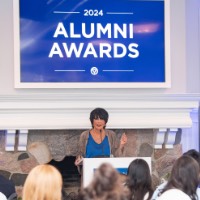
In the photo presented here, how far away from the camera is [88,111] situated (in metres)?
4.66

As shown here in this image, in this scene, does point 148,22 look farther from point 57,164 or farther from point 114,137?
point 57,164

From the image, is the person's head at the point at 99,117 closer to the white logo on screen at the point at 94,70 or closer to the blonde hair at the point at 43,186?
the white logo on screen at the point at 94,70

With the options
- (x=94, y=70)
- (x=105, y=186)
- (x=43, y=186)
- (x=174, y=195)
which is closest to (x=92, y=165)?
(x=94, y=70)

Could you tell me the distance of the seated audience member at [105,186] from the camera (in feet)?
5.64

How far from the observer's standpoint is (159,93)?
4781 mm

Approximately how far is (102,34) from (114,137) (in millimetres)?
1017

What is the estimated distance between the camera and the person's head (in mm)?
4414

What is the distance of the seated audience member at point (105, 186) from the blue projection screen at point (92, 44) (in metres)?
2.99

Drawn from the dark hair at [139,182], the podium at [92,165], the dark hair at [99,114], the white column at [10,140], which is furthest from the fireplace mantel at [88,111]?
the dark hair at [139,182]

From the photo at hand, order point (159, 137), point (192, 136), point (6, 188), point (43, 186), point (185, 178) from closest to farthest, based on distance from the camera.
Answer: point (43, 186)
point (185, 178)
point (6, 188)
point (159, 137)
point (192, 136)

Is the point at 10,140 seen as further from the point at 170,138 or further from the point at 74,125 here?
the point at 170,138

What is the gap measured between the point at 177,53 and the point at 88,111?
3.54 feet

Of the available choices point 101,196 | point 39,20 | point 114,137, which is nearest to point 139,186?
point 101,196

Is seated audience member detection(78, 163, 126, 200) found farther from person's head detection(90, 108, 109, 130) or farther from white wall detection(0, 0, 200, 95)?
white wall detection(0, 0, 200, 95)
